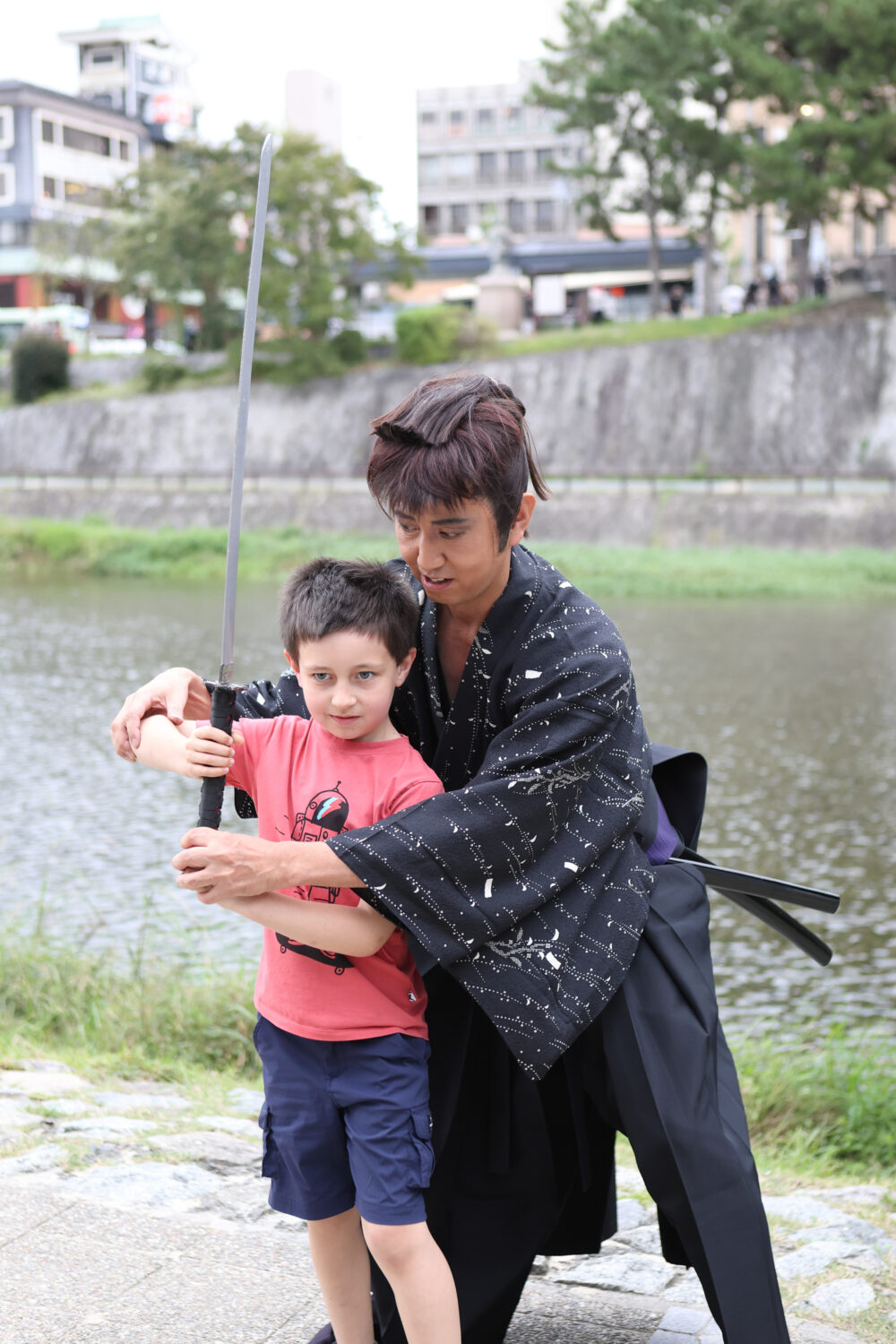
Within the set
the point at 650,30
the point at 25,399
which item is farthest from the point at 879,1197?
the point at 25,399

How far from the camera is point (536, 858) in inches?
81.2

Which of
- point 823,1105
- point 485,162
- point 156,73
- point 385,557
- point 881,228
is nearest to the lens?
point 823,1105

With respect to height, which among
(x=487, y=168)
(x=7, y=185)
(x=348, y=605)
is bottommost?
(x=348, y=605)

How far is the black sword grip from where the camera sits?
1925 mm

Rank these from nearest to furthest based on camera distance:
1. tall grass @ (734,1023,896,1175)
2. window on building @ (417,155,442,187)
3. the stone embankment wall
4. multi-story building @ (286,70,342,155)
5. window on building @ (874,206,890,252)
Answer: tall grass @ (734,1023,896,1175)
the stone embankment wall
window on building @ (874,206,890,252)
window on building @ (417,155,442,187)
multi-story building @ (286,70,342,155)

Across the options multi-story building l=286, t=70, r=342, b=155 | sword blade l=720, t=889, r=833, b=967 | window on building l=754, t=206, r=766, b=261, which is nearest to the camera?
sword blade l=720, t=889, r=833, b=967

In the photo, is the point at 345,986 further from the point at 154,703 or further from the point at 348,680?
the point at 154,703

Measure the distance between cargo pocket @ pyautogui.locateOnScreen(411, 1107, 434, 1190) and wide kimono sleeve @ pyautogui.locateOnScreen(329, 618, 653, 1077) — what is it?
164 millimetres

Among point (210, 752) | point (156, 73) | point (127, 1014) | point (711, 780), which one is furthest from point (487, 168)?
point (210, 752)

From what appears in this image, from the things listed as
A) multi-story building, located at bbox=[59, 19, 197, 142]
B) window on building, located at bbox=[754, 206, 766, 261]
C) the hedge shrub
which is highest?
multi-story building, located at bbox=[59, 19, 197, 142]

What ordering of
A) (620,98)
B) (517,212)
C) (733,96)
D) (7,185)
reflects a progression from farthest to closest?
(517,212), (7,185), (620,98), (733,96)

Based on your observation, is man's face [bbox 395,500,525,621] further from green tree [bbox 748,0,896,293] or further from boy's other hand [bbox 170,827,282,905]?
green tree [bbox 748,0,896,293]

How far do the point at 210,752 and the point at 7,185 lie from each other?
50.2 metres

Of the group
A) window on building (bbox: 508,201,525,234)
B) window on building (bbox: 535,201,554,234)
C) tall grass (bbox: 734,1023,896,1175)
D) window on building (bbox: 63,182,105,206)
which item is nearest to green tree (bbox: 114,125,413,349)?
window on building (bbox: 63,182,105,206)
